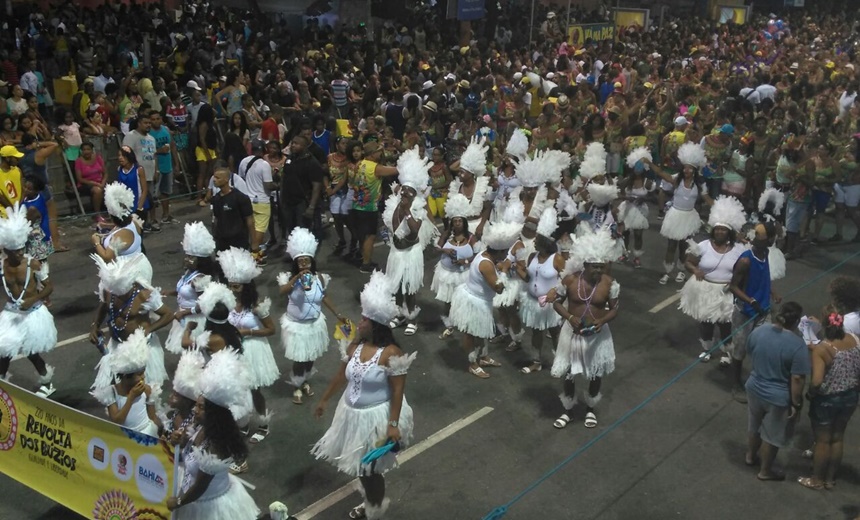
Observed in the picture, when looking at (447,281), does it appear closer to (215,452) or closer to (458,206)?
(458,206)

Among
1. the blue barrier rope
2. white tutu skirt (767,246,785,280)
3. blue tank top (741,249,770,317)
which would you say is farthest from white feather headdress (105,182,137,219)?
white tutu skirt (767,246,785,280)

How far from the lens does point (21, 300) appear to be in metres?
8.62

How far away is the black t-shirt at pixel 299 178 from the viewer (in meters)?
13.0

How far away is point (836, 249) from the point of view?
1505cm

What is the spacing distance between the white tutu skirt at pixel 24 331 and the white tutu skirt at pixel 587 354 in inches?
203

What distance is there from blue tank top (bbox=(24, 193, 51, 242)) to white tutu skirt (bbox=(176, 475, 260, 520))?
7021 mm

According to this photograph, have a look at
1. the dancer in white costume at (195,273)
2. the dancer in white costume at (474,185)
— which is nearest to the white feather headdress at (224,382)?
the dancer in white costume at (195,273)

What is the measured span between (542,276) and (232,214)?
4.16 m

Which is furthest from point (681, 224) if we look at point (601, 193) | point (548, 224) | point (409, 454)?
point (409, 454)

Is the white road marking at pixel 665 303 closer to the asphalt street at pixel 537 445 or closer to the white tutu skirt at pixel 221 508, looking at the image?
the asphalt street at pixel 537 445

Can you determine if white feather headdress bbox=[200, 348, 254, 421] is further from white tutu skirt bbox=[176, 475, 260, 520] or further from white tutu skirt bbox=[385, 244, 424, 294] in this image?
white tutu skirt bbox=[385, 244, 424, 294]

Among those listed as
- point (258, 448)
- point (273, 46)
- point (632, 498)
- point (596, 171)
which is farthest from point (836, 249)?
point (273, 46)

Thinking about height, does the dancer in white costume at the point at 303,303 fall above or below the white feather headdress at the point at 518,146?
below

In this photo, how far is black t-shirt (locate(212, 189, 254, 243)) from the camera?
11.3m
